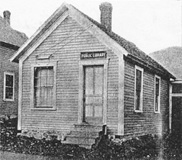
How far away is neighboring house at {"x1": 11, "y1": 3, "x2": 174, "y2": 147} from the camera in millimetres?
13984

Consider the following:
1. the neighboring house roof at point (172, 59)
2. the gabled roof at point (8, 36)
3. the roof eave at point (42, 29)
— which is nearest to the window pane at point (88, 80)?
the roof eave at point (42, 29)

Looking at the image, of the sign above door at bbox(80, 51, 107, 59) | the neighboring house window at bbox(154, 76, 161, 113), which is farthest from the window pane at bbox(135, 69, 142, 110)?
the neighboring house window at bbox(154, 76, 161, 113)

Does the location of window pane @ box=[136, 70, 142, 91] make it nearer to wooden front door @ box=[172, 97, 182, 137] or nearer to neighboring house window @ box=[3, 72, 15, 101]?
wooden front door @ box=[172, 97, 182, 137]

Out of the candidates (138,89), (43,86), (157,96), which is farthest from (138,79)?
(43,86)

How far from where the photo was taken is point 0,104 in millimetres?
19703

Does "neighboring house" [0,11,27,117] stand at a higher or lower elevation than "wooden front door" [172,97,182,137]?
higher

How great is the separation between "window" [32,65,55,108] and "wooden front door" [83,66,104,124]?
153 centimetres

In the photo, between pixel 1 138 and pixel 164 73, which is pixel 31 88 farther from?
pixel 164 73

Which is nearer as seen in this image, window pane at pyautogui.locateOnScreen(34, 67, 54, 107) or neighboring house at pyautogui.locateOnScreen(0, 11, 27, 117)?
window pane at pyautogui.locateOnScreen(34, 67, 54, 107)

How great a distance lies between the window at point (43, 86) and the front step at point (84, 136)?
2.04 meters

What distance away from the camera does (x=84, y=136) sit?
13.2 meters

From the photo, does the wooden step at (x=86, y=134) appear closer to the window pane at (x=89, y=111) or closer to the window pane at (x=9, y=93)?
the window pane at (x=89, y=111)

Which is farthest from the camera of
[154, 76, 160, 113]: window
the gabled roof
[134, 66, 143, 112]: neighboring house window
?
the gabled roof

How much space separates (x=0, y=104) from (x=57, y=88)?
589 centimetres
